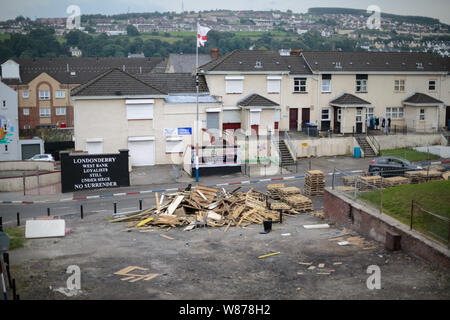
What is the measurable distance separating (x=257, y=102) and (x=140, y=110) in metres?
11.0

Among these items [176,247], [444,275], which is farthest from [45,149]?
[444,275]

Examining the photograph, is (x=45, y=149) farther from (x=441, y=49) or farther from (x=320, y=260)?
(x=441, y=49)

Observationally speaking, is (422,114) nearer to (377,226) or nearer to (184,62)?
(377,226)

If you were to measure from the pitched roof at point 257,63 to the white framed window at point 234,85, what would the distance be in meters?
0.89

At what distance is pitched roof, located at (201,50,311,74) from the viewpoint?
48688 mm

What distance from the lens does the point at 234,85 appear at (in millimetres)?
48719

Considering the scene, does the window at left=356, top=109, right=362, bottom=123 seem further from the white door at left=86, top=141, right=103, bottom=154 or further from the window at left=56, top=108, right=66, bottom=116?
the window at left=56, top=108, right=66, bottom=116

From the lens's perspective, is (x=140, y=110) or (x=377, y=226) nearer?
(x=377, y=226)

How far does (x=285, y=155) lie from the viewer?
146 ft

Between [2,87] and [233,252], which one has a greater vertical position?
[2,87]

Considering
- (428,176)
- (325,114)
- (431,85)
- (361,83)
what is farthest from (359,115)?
(428,176)

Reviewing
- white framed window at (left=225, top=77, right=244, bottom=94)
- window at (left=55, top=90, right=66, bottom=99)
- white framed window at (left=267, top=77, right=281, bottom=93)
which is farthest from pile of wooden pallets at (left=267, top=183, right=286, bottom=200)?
window at (left=55, top=90, right=66, bottom=99)

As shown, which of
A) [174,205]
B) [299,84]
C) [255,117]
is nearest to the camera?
[174,205]

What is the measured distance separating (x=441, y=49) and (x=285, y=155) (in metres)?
54.0
